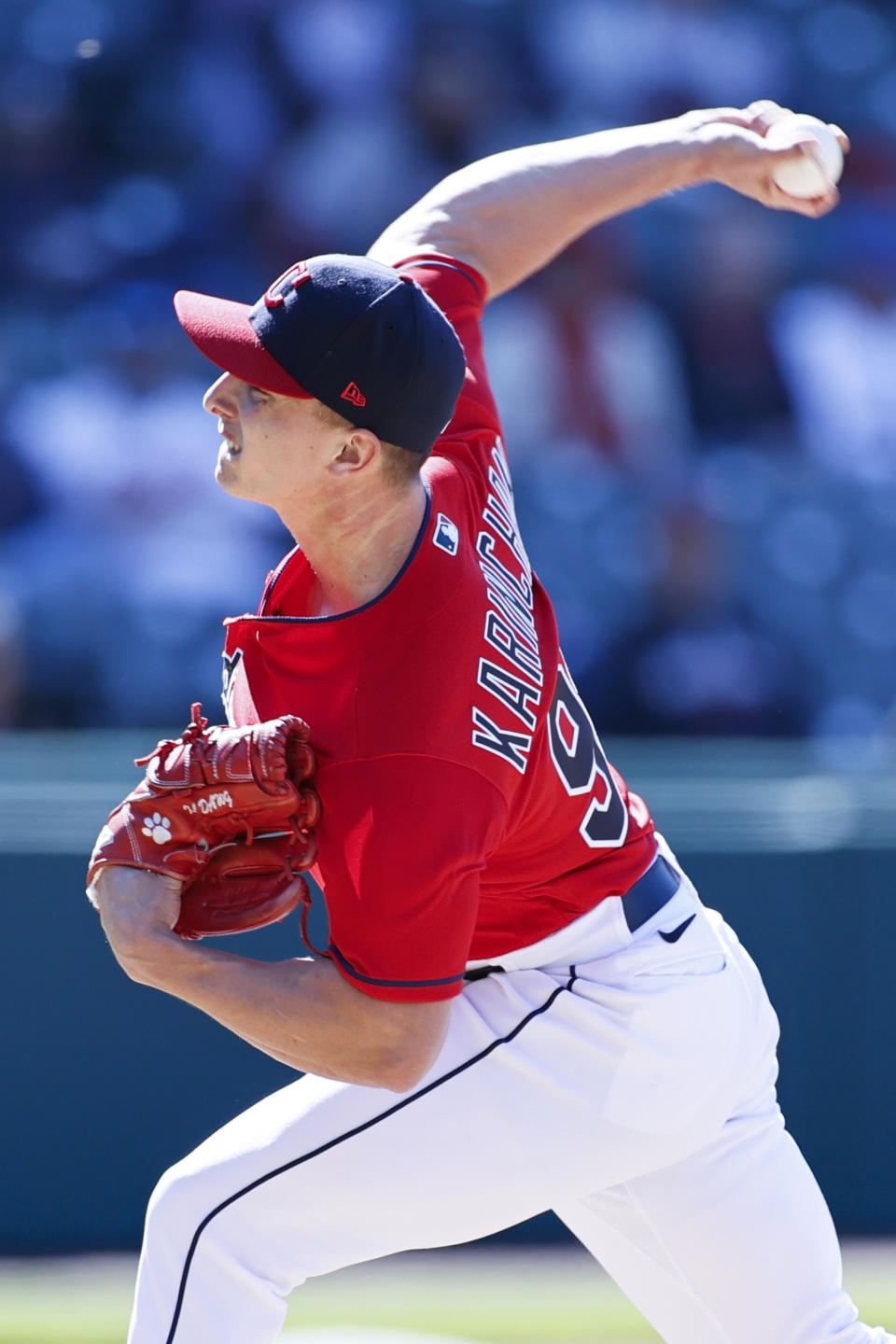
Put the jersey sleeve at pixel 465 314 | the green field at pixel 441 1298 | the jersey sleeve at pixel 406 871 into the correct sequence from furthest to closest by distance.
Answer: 1. the green field at pixel 441 1298
2. the jersey sleeve at pixel 465 314
3. the jersey sleeve at pixel 406 871

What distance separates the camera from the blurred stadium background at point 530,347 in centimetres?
558

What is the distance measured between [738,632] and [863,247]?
5.98 ft

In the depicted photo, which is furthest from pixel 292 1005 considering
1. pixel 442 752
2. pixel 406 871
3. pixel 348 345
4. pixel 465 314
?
pixel 465 314

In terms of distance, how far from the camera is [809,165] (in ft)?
8.43

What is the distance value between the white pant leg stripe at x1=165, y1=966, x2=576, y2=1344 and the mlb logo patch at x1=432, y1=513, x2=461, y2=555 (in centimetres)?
62

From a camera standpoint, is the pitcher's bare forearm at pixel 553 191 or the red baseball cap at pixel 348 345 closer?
the red baseball cap at pixel 348 345

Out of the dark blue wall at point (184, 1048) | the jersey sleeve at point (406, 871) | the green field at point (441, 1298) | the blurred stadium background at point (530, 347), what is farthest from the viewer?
the blurred stadium background at point (530, 347)

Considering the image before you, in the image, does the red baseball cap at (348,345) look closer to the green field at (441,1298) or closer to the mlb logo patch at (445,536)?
the mlb logo patch at (445,536)

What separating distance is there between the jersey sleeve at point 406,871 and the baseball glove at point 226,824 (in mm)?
73

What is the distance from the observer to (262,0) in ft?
21.1

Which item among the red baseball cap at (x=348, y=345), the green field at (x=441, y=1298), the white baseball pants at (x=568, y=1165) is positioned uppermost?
the red baseball cap at (x=348, y=345)

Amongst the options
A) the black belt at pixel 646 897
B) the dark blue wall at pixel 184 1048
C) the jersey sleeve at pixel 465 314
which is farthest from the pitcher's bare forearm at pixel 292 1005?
the dark blue wall at pixel 184 1048

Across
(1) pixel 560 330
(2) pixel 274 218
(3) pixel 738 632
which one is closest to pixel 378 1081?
(3) pixel 738 632

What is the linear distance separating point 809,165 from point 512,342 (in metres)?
3.41
